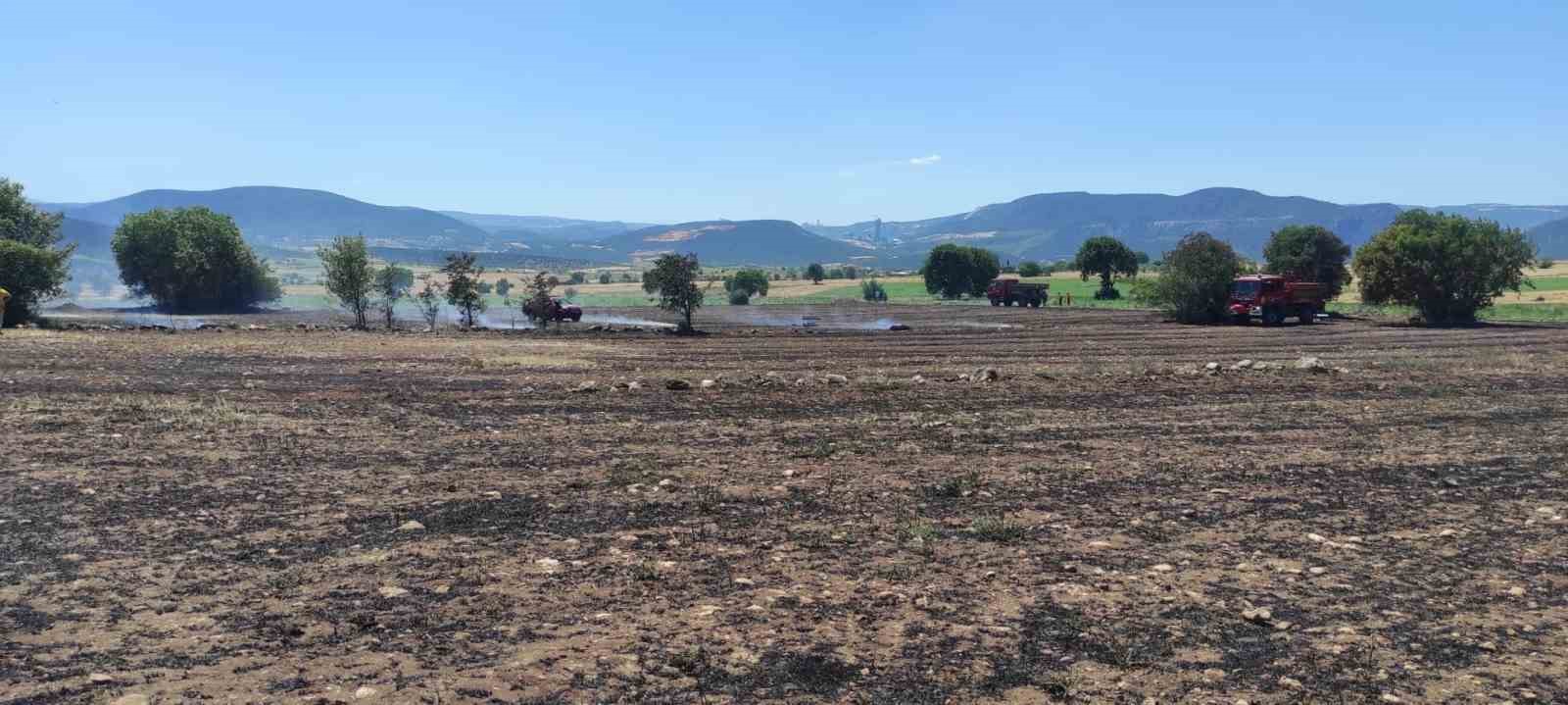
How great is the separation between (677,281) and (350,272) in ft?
48.7

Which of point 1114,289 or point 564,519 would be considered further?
point 1114,289

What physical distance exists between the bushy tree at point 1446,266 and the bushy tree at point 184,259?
67795 mm

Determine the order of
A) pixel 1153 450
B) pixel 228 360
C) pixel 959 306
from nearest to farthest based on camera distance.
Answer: pixel 1153 450 < pixel 228 360 < pixel 959 306

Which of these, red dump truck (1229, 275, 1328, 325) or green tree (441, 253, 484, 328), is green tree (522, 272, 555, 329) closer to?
green tree (441, 253, 484, 328)

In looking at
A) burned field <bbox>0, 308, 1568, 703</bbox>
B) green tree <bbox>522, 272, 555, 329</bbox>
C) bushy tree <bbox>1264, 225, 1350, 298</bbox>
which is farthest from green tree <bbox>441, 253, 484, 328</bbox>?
bushy tree <bbox>1264, 225, 1350, 298</bbox>

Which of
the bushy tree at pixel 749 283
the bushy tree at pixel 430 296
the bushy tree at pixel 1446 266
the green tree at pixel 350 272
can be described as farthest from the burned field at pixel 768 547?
the bushy tree at pixel 749 283

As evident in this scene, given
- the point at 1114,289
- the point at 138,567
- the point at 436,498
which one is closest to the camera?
the point at 138,567

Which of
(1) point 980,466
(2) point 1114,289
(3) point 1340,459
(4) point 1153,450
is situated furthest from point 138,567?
(2) point 1114,289

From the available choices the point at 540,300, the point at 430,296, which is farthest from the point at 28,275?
the point at 540,300

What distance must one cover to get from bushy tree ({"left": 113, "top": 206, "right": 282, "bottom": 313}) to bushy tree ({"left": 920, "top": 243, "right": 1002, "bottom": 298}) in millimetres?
62763

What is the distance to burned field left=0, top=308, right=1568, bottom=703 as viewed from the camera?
6.30 m

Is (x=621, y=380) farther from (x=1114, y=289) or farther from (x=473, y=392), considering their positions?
(x=1114, y=289)

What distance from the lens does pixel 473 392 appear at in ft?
66.7

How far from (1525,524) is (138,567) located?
12.1 m
